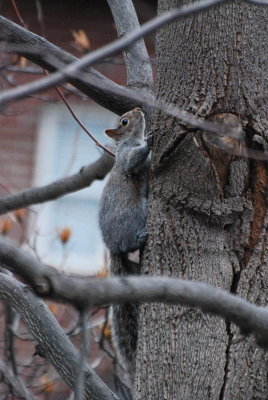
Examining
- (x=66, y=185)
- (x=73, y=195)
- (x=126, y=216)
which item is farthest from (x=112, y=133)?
(x=73, y=195)

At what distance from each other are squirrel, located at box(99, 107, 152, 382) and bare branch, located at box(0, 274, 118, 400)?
1.08ft

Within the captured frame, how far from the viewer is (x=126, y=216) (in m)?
3.03

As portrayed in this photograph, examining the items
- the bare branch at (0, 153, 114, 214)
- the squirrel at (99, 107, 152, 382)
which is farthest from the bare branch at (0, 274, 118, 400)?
the bare branch at (0, 153, 114, 214)

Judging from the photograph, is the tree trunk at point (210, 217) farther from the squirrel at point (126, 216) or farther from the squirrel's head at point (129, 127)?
the squirrel's head at point (129, 127)

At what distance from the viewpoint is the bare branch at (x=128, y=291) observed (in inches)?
50.3

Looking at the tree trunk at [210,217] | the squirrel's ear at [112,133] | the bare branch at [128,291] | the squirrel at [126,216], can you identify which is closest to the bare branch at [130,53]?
the squirrel at [126,216]

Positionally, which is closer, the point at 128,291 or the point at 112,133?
the point at 128,291

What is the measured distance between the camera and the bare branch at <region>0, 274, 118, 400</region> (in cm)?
245

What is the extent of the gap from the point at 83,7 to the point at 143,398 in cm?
444

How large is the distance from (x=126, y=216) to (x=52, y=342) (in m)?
0.70

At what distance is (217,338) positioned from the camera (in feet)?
→ 7.36

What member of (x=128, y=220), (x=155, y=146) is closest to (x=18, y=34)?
(x=155, y=146)

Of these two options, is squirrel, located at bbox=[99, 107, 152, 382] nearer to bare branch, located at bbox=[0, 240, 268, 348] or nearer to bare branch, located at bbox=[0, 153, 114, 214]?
bare branch, located at bbox=[0, 153, 114, 214]

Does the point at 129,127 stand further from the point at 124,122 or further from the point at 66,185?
the point at 66,185
